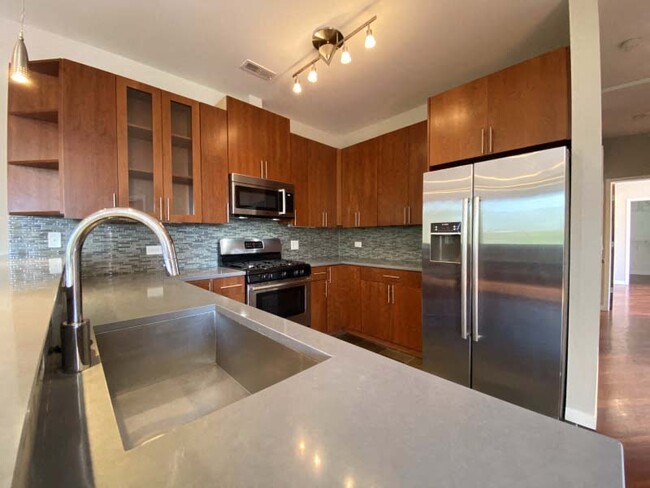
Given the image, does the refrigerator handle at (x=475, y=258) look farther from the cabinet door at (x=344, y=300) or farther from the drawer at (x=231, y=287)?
the drawer at (x=231, y=287)

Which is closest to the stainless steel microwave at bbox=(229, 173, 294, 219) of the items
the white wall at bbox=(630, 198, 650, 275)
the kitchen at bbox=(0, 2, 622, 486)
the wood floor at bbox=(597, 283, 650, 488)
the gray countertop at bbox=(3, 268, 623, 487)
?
the kitchen at bbox=(0, 2, 622, 486)

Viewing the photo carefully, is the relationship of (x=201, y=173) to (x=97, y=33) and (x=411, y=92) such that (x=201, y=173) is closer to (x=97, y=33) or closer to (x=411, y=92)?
(x=97, y=33)

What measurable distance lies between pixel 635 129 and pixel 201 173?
5.55m

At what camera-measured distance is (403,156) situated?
3.00 m

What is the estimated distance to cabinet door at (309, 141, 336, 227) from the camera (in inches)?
131

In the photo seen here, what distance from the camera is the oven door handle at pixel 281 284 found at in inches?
97.8

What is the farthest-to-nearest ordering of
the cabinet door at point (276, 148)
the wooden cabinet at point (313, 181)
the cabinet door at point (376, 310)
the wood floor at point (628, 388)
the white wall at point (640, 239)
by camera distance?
the white wall at point (640, 239)
the wooden cabinet at point (313, 181)
the cabinet door at point (376, 310)
the cabinet door at point (276, 148)
the wood floor at point (628, 388)

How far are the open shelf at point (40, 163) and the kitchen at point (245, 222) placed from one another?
1.1 inches

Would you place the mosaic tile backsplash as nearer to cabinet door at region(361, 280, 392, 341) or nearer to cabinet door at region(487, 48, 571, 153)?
cabinet door at region(361, 280, 392, 341)

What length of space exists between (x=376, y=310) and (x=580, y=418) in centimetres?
171

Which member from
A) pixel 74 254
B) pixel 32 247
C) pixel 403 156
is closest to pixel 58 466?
pixel 74 254

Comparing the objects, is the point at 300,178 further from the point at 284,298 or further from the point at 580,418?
the point at 580,418

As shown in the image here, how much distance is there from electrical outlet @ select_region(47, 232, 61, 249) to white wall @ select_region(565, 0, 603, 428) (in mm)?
3440

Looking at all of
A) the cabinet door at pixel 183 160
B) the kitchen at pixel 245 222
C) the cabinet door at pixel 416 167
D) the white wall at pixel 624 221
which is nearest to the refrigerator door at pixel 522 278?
the kitchen at pixel 245 222
